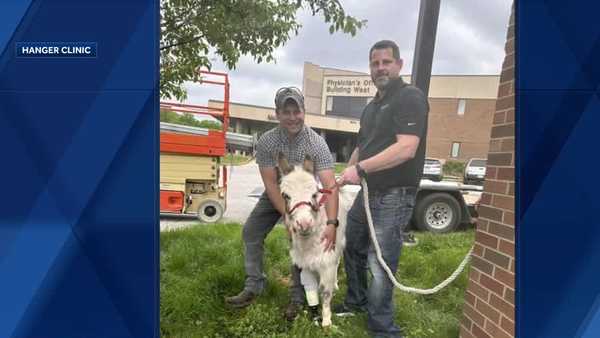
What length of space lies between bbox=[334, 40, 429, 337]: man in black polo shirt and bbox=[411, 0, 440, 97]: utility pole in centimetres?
7

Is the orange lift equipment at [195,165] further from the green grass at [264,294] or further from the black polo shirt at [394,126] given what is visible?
the black polo shirt at [394,126]

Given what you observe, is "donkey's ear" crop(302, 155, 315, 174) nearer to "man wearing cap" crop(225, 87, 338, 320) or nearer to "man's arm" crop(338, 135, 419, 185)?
"man wearing cap" crop(225, 87, 338, 320)

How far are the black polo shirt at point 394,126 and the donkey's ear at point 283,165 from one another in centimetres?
55

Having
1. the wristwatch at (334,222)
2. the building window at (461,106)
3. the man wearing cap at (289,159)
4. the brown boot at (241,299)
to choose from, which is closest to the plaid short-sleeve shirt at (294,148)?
the man wearing cap at (289,159)

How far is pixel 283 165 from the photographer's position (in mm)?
2533

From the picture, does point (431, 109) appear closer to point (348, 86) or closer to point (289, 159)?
point (348, 86)

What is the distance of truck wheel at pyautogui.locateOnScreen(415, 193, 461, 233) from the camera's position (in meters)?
3.08

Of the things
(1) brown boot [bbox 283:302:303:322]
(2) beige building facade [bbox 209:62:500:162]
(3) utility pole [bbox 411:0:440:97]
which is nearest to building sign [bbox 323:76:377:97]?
(2) beige building facade [bbox 209:62:500:162]

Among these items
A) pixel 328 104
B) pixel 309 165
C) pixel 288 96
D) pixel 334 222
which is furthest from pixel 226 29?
pixel 334 222

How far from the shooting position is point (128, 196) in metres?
1.86

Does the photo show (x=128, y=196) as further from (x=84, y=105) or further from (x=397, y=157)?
(x=397, y=157)

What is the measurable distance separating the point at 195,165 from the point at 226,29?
3.41 ft

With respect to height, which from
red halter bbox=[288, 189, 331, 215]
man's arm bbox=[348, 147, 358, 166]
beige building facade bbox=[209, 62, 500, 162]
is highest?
beige building facade bbox=[209, 62, 500, 162]

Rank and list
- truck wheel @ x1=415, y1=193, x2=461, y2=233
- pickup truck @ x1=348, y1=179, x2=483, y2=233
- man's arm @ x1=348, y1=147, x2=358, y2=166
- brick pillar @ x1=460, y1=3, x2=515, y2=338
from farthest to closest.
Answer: truck wheel @ x1=415, y1=193, x2=461, y2=233 < pickup truck @ x1=348, y1=179, x2=483, y2=233 < man's arm @ x1=348, y1=147, x2=358, y2=166 < brick pillar @ x1=460, y1=3, x2=515, y2=338
